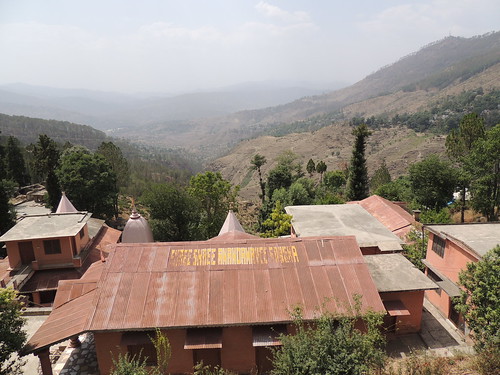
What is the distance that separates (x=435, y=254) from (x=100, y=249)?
25911 millimetres

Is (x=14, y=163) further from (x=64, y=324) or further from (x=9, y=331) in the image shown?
(x=9, y=331)

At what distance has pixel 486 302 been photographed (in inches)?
508

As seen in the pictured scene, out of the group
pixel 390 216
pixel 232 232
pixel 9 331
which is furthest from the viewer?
pixel 390 216

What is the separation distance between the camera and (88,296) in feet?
55.1

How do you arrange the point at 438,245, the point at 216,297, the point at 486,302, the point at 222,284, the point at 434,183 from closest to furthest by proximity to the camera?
the point at 486,302
the point at 216,297
the point at 222,284
the point at 438,245
the point at 434,183

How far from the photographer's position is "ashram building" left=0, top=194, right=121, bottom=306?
81.9ft

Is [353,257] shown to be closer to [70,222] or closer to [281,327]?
[281,327]

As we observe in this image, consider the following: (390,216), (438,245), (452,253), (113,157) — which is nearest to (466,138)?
(390,216)

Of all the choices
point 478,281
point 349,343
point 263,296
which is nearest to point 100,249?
point 263,296

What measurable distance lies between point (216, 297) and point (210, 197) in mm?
24121

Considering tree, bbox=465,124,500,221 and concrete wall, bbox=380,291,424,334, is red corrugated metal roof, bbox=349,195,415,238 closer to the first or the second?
tree, bbox=465,124,500,221

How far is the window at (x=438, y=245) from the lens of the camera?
62.2 feet

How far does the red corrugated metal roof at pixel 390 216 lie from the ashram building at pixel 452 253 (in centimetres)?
695

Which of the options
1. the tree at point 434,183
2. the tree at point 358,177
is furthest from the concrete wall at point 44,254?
the tree at point 358,177
